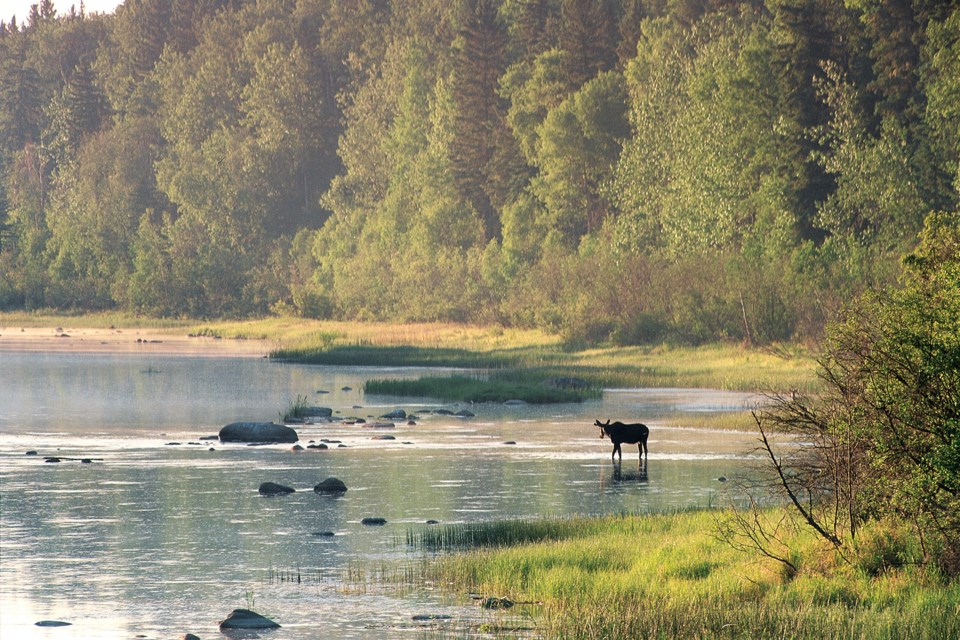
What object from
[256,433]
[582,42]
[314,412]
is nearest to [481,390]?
[314,412]

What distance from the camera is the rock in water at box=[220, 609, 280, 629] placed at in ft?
61.8

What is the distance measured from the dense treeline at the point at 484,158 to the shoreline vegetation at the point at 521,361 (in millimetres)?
2316

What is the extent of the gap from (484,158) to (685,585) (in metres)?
97.9

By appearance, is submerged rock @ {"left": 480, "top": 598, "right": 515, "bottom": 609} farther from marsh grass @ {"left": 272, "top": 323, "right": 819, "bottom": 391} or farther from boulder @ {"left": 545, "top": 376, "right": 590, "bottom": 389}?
boulder @ {"left": 545, "top": 376, "right": 590, "bottom": 389}

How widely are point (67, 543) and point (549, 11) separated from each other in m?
95.5

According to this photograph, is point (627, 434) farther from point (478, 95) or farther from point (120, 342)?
point (478, 95)

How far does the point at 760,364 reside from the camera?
64.9 meters

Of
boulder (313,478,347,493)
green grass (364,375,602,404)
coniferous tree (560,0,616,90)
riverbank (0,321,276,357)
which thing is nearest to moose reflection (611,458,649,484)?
boulder (313,478,347,493)

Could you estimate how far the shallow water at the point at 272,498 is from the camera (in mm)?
20359

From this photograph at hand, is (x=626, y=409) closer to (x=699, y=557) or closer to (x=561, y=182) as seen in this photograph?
(x=699, y=557)

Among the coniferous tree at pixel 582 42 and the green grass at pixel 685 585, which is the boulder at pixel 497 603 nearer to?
the green grass at pixel 685 585

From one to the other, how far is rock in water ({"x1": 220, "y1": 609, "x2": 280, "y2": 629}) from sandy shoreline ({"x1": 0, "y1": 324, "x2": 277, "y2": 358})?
220ft

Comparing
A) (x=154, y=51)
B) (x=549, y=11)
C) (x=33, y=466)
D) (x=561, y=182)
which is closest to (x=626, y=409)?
(x=33, y=466)

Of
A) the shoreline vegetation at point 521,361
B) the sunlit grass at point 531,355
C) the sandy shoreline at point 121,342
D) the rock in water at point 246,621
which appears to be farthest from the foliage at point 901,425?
the sandy shoreline at point 121,342
